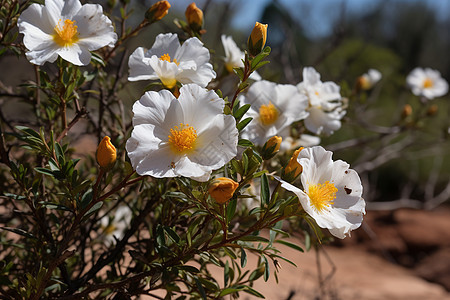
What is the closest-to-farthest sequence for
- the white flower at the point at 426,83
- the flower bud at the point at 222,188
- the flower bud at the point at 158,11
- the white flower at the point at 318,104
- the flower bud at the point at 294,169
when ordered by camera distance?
1. the flower bud at the point at 222,188
2. the flower bud at the point at 294,169
3. the flower bud at the point at 158,11
4. the white flower at the point at 318,104
5. the white flower at the point at 426,83

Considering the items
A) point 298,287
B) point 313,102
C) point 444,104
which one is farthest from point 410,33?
point 313,102

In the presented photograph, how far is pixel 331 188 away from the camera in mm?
767

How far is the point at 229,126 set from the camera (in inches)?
27.0

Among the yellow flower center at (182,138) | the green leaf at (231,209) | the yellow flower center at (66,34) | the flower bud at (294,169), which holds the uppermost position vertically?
the yellow flower center at (66,34)

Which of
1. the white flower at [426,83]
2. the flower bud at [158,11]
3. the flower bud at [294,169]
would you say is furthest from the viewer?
the white flower at [426,83]

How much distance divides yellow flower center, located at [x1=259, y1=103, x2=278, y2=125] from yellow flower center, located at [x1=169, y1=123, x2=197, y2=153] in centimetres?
31

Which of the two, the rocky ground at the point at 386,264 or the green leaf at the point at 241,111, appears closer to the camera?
the green leaf at the point at 241,111

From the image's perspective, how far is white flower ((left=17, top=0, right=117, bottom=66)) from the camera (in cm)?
80

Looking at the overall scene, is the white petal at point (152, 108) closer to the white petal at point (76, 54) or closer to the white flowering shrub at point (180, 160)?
the white flowering shrub at point (180, 160)

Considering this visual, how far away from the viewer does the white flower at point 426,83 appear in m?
2.43

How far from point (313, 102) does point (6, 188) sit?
83 centimetres

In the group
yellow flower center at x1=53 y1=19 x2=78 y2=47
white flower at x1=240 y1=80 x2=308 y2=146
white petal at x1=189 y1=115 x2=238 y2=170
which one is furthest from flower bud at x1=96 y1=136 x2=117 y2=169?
white flower at x1=240 y1=80 x2=308 y2=146

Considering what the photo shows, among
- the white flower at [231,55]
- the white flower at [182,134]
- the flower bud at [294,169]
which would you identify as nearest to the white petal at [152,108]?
the white flower at [182,134]

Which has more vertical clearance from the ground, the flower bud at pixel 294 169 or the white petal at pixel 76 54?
the white petal at pixel 76 54
